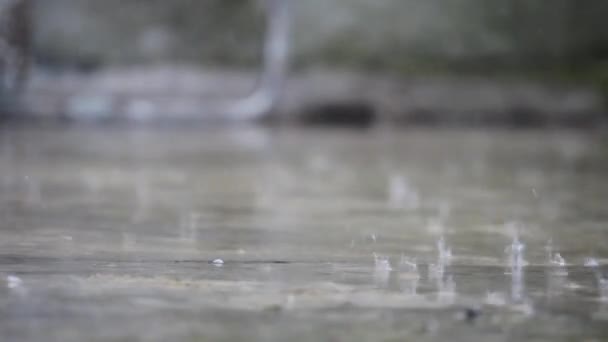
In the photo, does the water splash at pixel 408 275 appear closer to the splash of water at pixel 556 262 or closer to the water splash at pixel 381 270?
the water splash at pixel 381 270

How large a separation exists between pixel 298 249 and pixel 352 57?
3.44m

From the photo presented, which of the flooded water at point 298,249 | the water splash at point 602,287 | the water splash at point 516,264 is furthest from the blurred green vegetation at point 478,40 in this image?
the water splash at point 602,287

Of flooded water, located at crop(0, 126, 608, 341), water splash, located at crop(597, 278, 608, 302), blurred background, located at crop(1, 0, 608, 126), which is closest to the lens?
flooded water, located at crop(0, 126, 608, 341)

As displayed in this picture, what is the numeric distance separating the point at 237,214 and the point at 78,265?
0.50 meters

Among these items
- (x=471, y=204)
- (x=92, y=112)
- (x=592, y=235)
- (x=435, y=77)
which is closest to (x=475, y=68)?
(x=435, y=77)

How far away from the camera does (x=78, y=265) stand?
36.3 inches

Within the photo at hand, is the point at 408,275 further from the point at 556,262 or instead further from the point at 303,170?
the point at 303,170

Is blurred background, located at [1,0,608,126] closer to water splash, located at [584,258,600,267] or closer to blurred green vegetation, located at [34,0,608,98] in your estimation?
blurred green vegetation, located at [34,0,608,98]

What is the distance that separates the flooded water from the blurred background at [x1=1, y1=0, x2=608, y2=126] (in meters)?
1.85

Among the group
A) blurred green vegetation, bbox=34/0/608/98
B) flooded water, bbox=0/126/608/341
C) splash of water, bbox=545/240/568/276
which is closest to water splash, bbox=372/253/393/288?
flooded water, bbox=0/126/608/341

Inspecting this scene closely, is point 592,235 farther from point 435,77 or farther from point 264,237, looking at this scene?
point 435,77

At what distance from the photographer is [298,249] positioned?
107 cm

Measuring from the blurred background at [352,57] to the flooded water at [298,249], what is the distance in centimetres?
185

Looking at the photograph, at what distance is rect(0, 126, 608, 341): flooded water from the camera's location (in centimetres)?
69
